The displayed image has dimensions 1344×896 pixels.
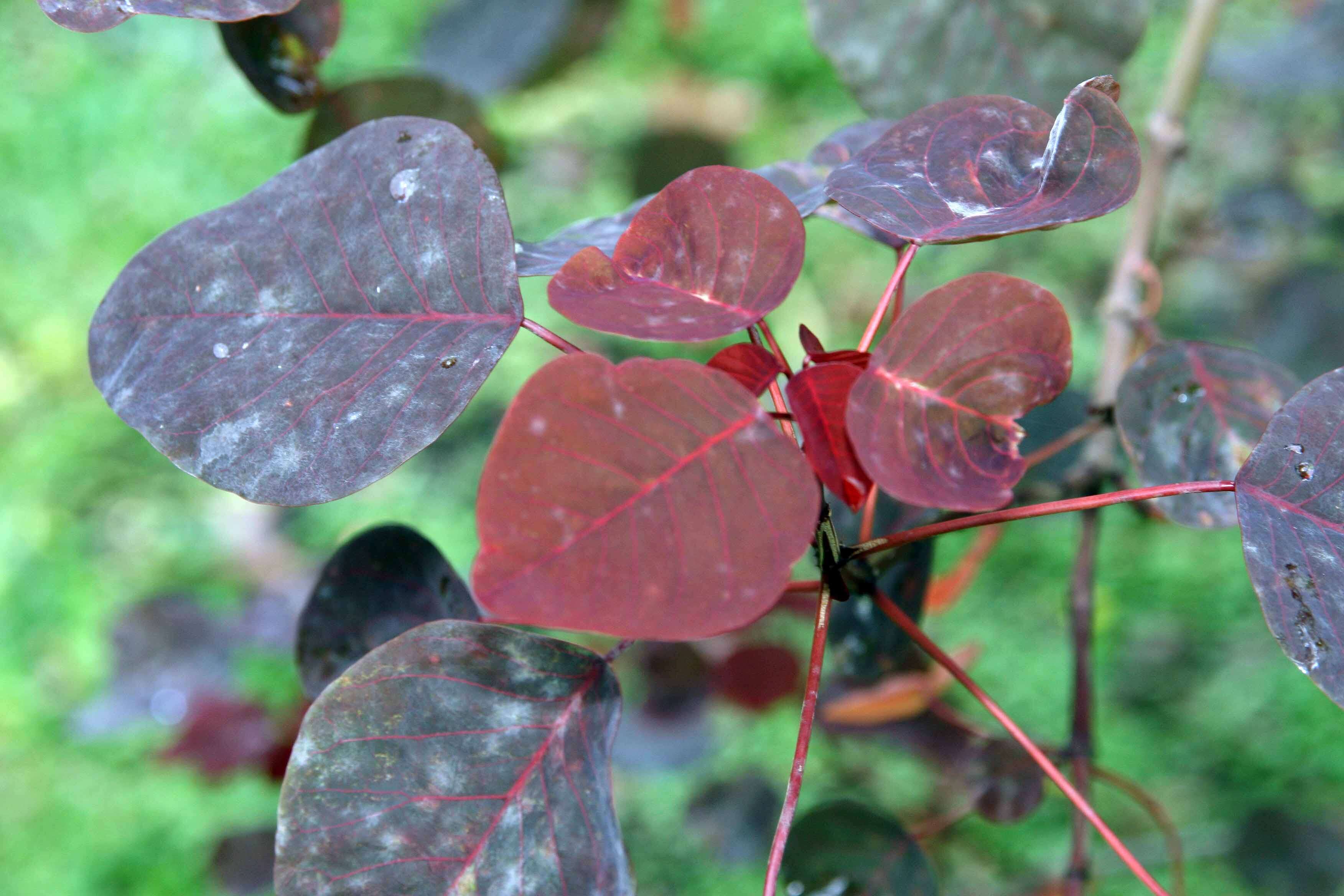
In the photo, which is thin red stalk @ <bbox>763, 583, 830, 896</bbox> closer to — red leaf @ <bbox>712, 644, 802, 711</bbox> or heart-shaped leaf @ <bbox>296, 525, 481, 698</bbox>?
heart-shaped leaf @ <bbox>296, 525, 481, 698</bbox>

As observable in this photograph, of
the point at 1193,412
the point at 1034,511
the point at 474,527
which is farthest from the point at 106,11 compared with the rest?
the point at 474,527

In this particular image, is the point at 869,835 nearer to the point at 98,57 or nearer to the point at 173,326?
the point at 173,326

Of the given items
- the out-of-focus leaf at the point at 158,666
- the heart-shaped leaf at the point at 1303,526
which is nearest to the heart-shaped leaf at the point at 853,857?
the heart-shaped leaf at the point at 1303,526

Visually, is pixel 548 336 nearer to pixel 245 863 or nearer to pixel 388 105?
pixel 388 105

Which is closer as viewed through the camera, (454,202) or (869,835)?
(454,202)

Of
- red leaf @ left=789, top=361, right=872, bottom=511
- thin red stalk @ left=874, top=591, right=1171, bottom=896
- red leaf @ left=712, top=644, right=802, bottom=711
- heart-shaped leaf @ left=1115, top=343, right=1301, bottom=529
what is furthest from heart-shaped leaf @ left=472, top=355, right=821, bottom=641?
red leaf @ left=712, top=644, right=802, bottom=711

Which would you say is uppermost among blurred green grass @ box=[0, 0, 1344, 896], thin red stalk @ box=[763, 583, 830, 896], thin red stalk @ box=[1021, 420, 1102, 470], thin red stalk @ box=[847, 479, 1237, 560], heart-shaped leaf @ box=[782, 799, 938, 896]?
thin red stalk @ box=[847, 479, 1237, 560]

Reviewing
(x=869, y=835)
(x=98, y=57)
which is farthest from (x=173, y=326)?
(x=98, y=57)
